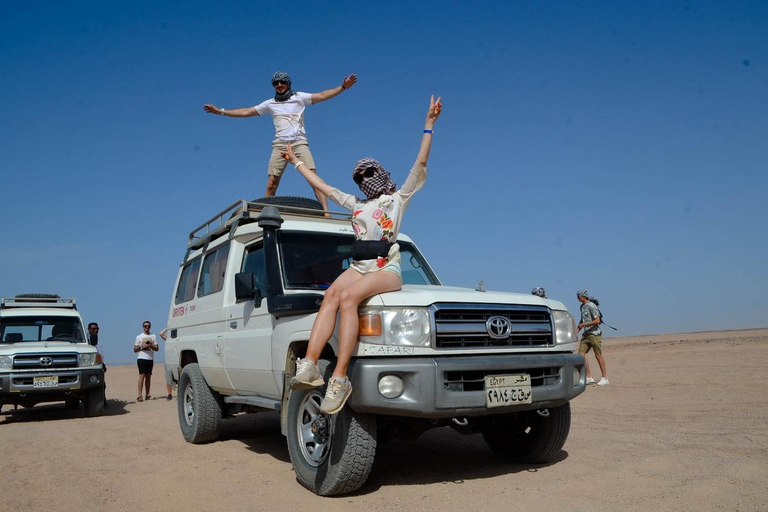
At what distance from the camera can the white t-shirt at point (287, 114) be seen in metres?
7.62

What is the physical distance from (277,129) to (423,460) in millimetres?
4426

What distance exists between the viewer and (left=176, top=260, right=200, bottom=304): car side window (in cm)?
776

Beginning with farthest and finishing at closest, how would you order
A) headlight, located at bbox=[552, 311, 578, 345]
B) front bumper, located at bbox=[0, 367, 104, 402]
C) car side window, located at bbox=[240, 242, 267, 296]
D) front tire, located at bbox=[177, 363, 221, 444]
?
front bumper, located at bbox=[0, 367, 104, 402] → front tire, located at bbox=[177, 363, 221, 444] → car side window, located at bbox=[240, 242, 267, 296] → headlight, located at bbox=[552, 311, 578, 345]

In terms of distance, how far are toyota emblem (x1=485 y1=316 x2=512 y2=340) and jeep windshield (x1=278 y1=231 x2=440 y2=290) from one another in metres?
1.61

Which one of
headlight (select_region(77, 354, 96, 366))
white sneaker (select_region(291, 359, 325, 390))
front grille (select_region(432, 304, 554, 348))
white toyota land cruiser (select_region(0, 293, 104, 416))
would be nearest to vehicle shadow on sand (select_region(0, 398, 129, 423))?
white toyota land cruiser (select_region(0, 293, 104, 416))

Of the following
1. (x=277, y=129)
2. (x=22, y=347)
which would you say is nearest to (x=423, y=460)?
(x=277, y=129)

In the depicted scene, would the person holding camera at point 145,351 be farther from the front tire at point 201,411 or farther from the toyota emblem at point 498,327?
the toyota emblem at point 498,327

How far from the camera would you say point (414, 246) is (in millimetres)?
6547

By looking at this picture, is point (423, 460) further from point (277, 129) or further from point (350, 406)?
point (277, 129)

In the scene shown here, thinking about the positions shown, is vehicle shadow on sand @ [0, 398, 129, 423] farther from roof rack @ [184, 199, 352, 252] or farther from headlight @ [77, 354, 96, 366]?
roof rack @ [184, 199, 352, 252]

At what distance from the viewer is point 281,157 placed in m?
7.69

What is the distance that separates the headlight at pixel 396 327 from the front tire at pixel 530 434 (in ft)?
5.43

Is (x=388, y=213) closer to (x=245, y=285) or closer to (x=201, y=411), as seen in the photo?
(x=245, y=285)

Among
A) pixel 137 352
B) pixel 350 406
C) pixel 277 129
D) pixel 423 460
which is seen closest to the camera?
pixel 350 406
